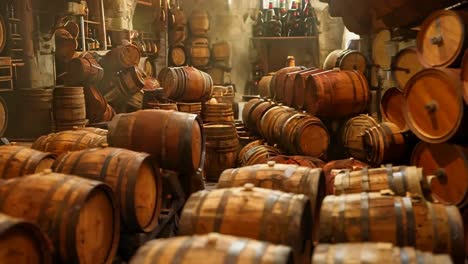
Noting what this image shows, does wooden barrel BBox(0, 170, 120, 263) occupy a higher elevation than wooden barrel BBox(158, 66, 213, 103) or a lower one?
lower

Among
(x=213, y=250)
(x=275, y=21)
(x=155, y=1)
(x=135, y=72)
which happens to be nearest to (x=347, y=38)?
(x=275, y=21)

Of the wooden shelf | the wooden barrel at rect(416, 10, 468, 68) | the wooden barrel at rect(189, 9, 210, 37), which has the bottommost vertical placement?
the wooden barrel at rect(416, 10, 468, 68)

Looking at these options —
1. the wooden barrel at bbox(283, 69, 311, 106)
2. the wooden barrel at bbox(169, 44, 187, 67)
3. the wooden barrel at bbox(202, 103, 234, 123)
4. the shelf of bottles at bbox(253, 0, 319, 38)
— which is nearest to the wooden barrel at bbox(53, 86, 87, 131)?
the wooden barrel at bbox(202, 103, 234, 123)

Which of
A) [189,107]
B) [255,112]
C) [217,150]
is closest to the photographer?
[217,150]

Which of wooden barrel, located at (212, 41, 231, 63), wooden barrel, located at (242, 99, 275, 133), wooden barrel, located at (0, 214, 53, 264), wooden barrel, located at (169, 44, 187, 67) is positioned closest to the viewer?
wooden barrel, located at (0, 214, 53, 264)

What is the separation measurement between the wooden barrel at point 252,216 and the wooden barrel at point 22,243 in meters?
0.83

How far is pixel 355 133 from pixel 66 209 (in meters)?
4.70

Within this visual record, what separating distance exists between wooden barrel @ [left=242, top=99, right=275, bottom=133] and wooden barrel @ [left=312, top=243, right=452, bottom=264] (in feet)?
20.1

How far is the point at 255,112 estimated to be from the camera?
8.92m

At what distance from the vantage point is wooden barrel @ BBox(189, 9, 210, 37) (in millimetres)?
14750

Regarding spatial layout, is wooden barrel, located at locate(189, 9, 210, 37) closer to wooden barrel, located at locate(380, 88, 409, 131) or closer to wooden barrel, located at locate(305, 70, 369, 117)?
wooden barrel, located at locate(305, 70, 369, 117)

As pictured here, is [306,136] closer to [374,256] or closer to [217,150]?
[217,150]

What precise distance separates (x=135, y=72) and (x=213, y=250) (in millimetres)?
6782

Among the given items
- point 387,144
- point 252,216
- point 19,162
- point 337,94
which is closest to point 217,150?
point 337,94
